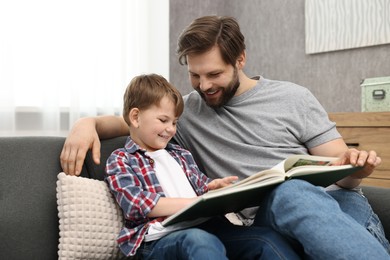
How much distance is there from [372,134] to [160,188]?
54.3 inches

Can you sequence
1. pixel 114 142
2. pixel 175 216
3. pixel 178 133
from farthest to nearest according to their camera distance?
pixel 178 133, pixel 114 142, pixel 175 216

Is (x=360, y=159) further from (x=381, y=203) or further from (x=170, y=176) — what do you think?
(x=170, y=176)

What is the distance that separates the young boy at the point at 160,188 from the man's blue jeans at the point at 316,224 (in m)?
0.07

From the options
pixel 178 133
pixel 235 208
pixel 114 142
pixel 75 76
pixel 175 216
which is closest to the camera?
pixel 175 216

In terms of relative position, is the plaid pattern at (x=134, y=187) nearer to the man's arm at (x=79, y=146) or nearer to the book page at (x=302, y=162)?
the man's arm at (x=79, y=146)

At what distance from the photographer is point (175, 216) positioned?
1.14m

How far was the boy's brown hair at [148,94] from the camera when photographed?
1.49 metres

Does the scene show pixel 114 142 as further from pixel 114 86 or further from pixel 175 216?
pixel 114 86

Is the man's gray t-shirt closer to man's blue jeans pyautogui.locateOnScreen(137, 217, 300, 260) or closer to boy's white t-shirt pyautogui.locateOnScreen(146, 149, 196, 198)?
boy's white t-shirt pyautogui.locateOnScreen(146, 149, 196, 198)

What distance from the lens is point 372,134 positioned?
2.41 meters

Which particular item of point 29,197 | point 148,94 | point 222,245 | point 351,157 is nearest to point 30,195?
point 29,197

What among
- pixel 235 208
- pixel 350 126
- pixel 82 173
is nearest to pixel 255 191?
pixel 235 208

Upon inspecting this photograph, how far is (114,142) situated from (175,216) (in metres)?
0.54

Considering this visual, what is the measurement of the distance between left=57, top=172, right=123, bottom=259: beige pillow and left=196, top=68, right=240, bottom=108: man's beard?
1.67 feet
